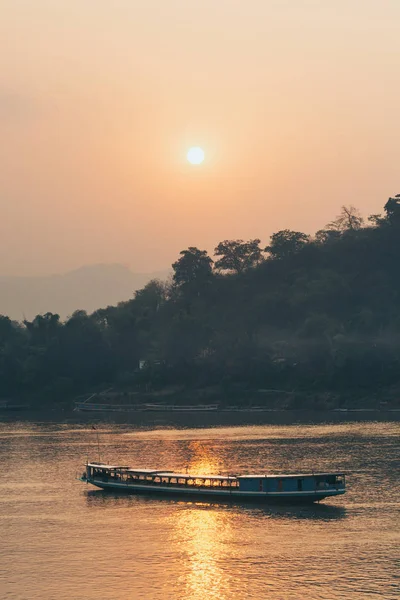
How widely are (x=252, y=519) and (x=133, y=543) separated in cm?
1414

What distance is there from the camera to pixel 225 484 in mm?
108000

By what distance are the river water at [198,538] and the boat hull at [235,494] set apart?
1.20 meters

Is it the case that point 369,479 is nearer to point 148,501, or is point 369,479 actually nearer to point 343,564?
point 148,501

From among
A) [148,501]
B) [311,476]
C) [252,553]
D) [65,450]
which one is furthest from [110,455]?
[252,553]

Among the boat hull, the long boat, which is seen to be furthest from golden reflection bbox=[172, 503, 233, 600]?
the long boat

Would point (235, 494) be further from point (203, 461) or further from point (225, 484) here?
Answer: point (203, 461)

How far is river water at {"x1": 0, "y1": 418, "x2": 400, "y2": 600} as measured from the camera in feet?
236

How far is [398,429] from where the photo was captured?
6890 inches

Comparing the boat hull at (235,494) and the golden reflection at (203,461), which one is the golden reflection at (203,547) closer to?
the boat hull at (235,494)

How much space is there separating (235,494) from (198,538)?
53.1ft

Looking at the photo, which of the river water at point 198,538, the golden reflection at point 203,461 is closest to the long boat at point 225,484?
the river water at point 198,538

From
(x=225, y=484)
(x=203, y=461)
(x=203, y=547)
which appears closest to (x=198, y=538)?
(x=203, y=547)

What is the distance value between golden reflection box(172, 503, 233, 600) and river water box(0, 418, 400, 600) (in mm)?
97

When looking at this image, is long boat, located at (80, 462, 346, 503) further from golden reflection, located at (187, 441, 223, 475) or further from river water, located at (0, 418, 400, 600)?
golden reflection, located at (187, 441, 223, 475)
